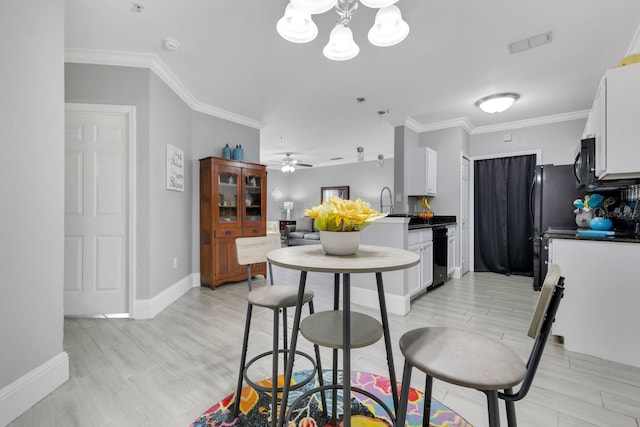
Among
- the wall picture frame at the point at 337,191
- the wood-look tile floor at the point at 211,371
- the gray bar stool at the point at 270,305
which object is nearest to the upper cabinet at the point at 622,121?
the wood-look tile floor at the point at 211,371

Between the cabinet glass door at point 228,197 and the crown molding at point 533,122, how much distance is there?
4117 millimetres

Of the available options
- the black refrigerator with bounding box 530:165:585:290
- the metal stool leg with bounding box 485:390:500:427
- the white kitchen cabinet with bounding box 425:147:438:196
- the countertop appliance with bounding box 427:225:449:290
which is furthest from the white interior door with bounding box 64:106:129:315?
the black refrigerator with bounding box 530:165:585:290

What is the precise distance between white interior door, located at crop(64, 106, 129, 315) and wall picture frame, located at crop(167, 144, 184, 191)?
460mm

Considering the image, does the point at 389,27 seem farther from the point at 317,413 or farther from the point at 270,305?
the point at 317,413

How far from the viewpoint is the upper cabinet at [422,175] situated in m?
4.47

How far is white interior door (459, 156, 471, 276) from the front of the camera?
185 inches

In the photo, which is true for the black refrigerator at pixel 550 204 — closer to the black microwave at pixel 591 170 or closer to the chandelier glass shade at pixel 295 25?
the black microwave at pixel 591 170

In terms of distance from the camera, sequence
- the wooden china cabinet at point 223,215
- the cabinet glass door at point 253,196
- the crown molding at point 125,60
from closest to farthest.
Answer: the crown molding at point 125,60
the wooden china cabinet at point 223,215
the cabinet glass door at point 253,196

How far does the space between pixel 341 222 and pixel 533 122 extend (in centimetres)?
478

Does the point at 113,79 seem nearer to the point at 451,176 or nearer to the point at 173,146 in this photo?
the point at 173,146

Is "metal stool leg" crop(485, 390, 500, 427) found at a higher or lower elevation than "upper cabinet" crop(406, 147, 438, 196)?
lower

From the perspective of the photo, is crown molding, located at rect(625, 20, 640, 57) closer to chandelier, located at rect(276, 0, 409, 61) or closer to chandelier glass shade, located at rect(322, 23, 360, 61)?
chandelier, located at rect(276, 0, 409, 61)

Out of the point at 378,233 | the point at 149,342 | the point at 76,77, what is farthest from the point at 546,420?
the point at 76,77

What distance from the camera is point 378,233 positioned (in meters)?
3.13
